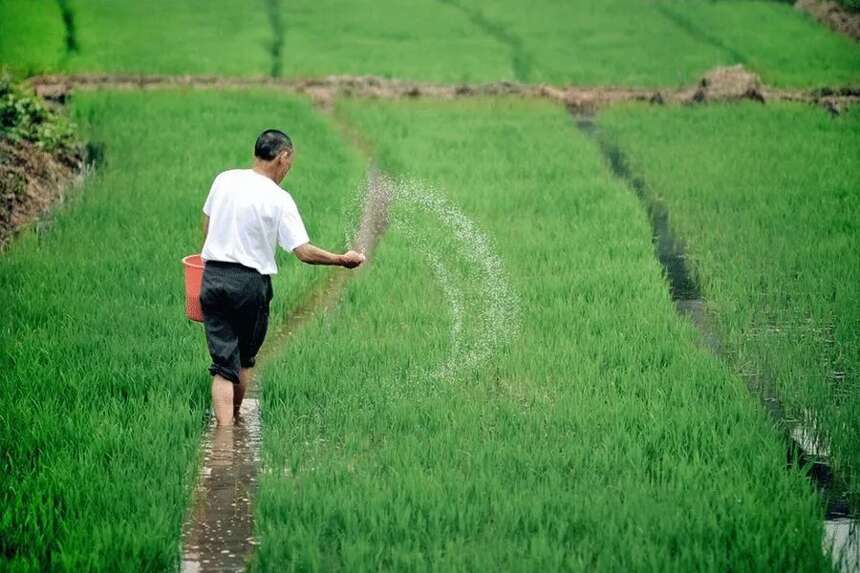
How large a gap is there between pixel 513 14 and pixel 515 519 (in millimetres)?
15593

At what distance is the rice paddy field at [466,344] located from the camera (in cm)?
394

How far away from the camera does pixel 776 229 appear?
27.9ft

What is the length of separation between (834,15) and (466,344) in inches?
537

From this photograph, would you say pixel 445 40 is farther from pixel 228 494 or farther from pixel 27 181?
pixel 228 494

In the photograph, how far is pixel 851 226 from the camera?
8.60m

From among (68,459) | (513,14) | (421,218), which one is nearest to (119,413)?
(68,459)

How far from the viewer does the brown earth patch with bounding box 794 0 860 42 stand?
17.4 m

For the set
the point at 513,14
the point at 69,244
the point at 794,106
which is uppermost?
the point at 513,14

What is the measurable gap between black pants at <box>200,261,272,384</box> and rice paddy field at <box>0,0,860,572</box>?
0.25 meters

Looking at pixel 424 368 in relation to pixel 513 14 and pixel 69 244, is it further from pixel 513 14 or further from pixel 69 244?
pixel 513 14

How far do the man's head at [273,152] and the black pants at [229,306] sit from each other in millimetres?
401

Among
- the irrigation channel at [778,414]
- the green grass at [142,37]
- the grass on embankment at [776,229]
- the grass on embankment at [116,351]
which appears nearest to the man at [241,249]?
the grass on embankment at [116,351]

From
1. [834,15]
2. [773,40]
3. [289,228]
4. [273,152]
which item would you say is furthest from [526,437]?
[834,15]

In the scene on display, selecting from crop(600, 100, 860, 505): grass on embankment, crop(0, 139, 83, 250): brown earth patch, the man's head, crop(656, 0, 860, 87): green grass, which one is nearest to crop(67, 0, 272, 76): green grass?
crop(0, 139, 83, 250): brown earth patch
